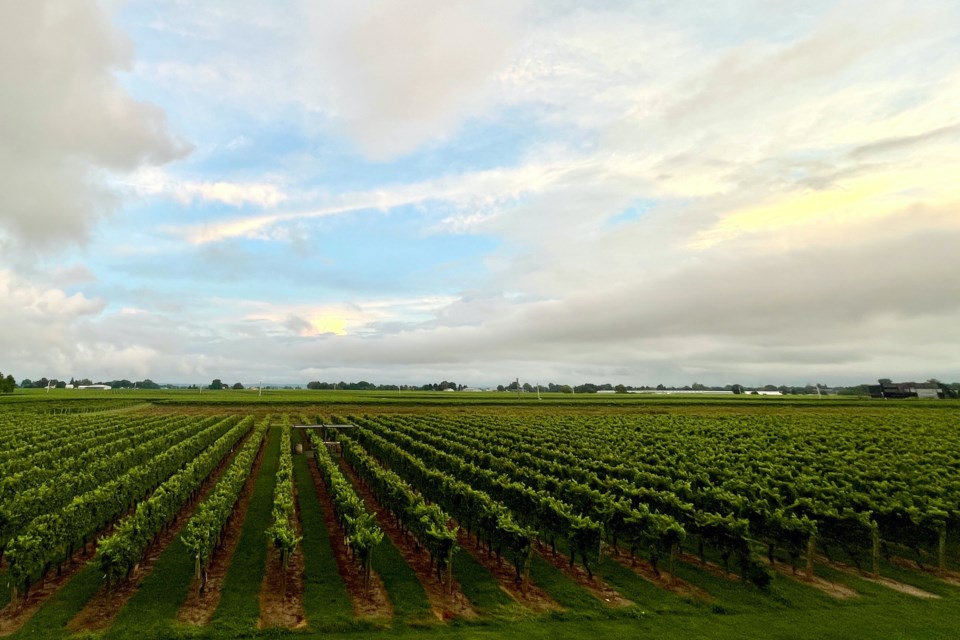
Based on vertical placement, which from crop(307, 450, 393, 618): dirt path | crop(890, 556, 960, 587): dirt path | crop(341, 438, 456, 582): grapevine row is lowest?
crop(890, 556, 960, 587): dirt path

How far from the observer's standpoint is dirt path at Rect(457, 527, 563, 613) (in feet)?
51.5

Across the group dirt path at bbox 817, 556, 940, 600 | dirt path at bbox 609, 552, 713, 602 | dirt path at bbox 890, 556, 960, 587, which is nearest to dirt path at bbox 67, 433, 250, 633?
dirt path at bbox 609, 552, 713, 602

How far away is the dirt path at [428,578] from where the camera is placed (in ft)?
49.9

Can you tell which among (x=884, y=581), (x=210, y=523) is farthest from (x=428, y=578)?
(x=884, y=581)

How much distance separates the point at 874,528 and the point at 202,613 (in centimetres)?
2353

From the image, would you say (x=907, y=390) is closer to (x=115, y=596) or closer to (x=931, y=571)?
(x=931, y=571)

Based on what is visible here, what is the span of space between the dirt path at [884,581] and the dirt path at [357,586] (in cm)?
1751

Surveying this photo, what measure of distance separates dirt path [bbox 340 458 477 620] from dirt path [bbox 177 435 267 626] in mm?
6615

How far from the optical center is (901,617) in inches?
581

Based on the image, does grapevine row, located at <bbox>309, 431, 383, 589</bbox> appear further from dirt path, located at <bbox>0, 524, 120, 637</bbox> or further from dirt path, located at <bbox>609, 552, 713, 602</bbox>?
dirt path, located at <bbox>609, 552, 713, 602</bbox>

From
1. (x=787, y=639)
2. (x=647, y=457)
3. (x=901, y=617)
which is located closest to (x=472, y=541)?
(x=787, y=639)

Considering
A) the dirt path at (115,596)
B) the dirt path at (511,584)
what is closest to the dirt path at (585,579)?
the dirt path at (511,584)

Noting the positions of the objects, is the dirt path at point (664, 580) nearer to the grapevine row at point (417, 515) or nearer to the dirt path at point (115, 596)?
the grapevine row at point (417, 515)

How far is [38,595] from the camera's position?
52.6 feet
